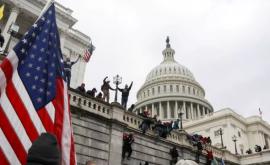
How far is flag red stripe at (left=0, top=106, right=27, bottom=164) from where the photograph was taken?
5.35 metres

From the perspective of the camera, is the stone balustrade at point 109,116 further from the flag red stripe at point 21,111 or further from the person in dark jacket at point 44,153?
the person in dark jacket at point 44,153

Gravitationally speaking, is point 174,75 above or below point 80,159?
above

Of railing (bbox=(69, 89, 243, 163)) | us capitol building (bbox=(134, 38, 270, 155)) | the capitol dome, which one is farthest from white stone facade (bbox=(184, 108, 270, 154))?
railing (bbox=(69, 89, 243, 163))

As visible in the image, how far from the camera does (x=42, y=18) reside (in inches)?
264

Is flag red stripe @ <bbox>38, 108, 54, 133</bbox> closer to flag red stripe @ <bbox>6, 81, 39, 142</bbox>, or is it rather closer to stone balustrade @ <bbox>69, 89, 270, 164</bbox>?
flag red stripe @ <bbox>6, 81, 39, 142</bbox>

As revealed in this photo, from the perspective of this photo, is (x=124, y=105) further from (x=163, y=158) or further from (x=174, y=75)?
(x=174, y=75)

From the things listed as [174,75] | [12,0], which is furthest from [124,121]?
[174,75]

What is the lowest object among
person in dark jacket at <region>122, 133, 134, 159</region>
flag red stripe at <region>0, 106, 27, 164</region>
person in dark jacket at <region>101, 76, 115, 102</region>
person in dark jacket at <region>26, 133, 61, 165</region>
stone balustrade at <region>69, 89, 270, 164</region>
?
person in dark jacket at <region>26, 133, 61, 165</region>

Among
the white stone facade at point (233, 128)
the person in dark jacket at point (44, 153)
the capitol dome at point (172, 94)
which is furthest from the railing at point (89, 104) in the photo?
the capitol dome at point (172, 94)

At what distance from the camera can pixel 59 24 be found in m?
37.9

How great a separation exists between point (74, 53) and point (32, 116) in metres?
35.5

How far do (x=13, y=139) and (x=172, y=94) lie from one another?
9535 centimetres

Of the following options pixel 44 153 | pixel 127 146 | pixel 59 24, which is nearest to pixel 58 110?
pixel 44 153

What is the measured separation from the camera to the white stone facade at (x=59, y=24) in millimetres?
33906
